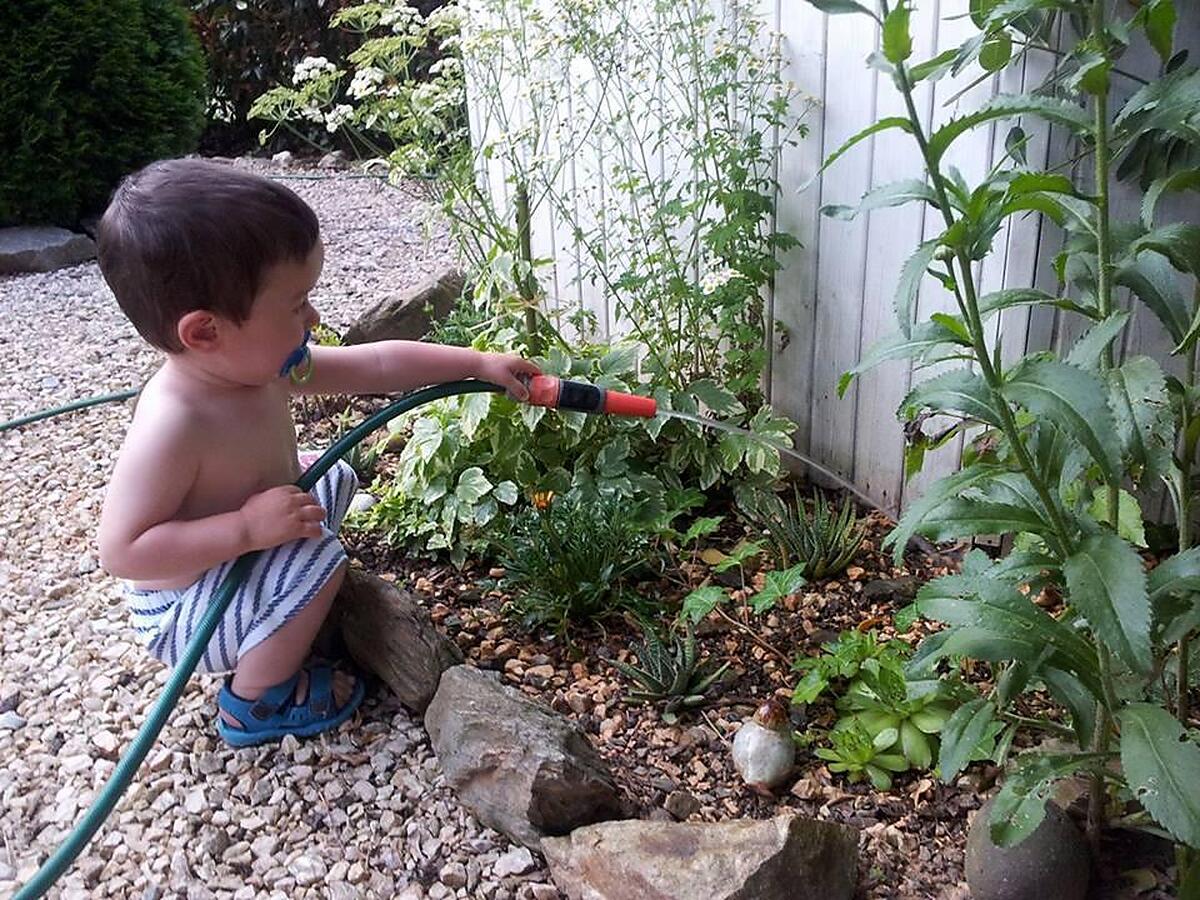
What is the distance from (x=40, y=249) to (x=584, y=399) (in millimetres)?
4730

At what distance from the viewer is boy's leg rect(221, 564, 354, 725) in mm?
1919

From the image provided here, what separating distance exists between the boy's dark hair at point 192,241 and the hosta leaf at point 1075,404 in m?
1.13

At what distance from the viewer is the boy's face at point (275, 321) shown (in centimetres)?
170

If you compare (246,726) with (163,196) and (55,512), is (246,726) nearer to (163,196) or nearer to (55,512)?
(163,196)

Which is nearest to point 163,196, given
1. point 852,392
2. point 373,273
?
point 852,392

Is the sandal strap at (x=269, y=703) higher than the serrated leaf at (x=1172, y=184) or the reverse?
the reverse

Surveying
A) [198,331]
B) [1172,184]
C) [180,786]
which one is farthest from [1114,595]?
[180,786]

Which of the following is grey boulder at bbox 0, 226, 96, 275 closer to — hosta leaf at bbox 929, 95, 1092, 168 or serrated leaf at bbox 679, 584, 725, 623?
serrated leaf at bbox 679, 584, 725, 623

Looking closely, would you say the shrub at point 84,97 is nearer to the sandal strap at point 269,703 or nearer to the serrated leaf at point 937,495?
the sandal strap at point 269,703

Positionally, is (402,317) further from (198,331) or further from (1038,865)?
(1038,865)

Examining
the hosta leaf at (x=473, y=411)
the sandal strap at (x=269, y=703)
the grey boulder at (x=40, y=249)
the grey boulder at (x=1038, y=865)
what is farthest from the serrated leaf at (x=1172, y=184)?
the grey boulder at (x=40, y=249)

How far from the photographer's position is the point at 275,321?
1731mm

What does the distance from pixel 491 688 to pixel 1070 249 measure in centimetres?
118

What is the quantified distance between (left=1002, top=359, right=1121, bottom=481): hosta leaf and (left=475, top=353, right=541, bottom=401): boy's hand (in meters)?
1.08
